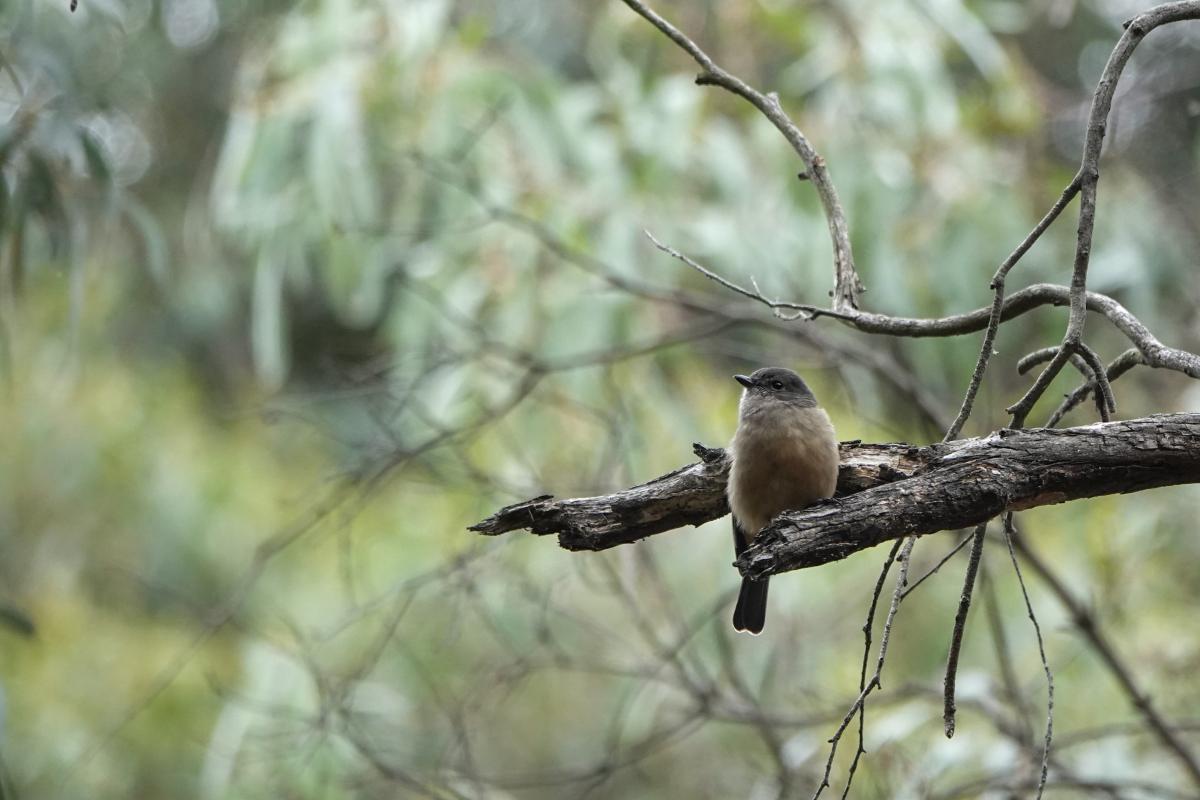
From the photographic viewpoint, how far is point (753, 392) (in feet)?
10.2

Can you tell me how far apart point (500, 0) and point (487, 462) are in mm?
4770

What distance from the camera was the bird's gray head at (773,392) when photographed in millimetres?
2855

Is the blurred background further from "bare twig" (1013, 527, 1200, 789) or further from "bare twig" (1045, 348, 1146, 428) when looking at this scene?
"bare twig" (1045, 348, 1146, 428)

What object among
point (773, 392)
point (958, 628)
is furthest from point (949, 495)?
point (773, 392)

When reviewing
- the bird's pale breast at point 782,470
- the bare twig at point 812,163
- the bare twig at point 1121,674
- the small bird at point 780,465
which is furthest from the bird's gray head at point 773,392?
the bare twig at point 1121,674

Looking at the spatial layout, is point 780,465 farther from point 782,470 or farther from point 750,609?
point 750,609

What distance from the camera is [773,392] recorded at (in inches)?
119

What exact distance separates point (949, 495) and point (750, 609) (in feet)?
4.52

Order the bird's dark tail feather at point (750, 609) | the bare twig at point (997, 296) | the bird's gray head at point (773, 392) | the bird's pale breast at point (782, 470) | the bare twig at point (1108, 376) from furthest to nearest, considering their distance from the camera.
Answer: the bird's dark tail feather at point (750, 609)
the bird's gray head at point (773, 392)
the bird's pale breast at point (782, 470)
the bare twig at point (1108, 376)
the bare twig at point (997, 296)

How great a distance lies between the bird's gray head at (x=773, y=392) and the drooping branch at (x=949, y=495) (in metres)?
0.72

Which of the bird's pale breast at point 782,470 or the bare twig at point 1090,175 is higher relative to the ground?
the bare twig at point 1090,175

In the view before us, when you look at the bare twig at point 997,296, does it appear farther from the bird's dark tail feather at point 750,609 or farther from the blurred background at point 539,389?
the blurred background at point 539,389

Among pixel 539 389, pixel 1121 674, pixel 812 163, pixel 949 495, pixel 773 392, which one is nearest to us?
pixel 949 495

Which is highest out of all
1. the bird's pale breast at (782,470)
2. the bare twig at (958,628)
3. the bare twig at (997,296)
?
the bare twig at (997,296)
